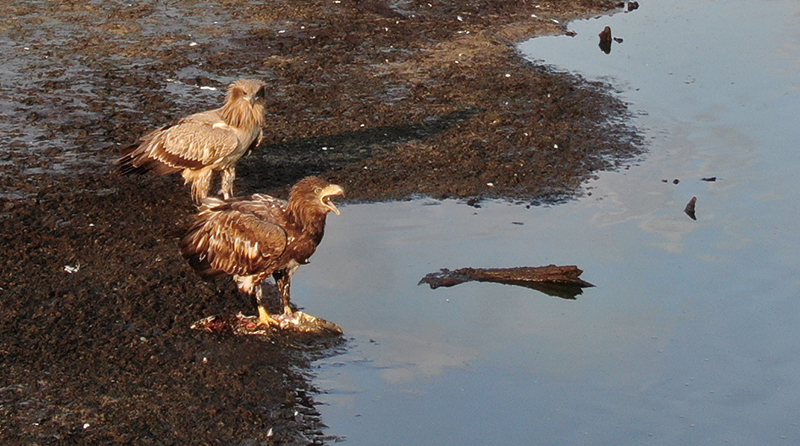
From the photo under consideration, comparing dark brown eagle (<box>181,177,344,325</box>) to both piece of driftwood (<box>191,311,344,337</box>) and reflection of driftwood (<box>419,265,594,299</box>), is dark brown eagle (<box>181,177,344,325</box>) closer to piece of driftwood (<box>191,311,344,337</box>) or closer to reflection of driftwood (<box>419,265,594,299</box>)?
piece of driftwood (<box>191,311,344,337</box>)

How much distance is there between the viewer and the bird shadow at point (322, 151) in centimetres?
1095

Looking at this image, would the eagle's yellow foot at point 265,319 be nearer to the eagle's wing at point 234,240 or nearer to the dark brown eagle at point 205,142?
→ the eagle's wing at point 234,240

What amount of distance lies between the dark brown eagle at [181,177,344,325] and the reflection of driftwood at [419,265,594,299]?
1.56m

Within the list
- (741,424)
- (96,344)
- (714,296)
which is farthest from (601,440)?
(96,344)

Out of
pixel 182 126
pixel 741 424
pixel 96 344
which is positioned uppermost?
pixel 182 126

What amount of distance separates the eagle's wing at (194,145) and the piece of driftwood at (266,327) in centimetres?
225

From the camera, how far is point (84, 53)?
560 inches

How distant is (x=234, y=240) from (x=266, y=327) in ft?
2.28

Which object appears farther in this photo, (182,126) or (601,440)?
(182,126)

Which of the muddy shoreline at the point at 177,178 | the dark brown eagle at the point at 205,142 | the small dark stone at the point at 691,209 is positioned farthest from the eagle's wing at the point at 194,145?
the small dark stone at the point at 691,209

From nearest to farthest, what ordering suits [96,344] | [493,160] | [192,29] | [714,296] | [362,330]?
[96,344]
[362,330]
[714,296]
[493,160]
[192,29]

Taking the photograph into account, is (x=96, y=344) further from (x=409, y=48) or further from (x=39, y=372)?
(x=409, y=48)

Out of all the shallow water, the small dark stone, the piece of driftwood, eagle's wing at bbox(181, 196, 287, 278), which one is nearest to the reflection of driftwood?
the shallow water

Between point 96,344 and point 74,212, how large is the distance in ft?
8.33
